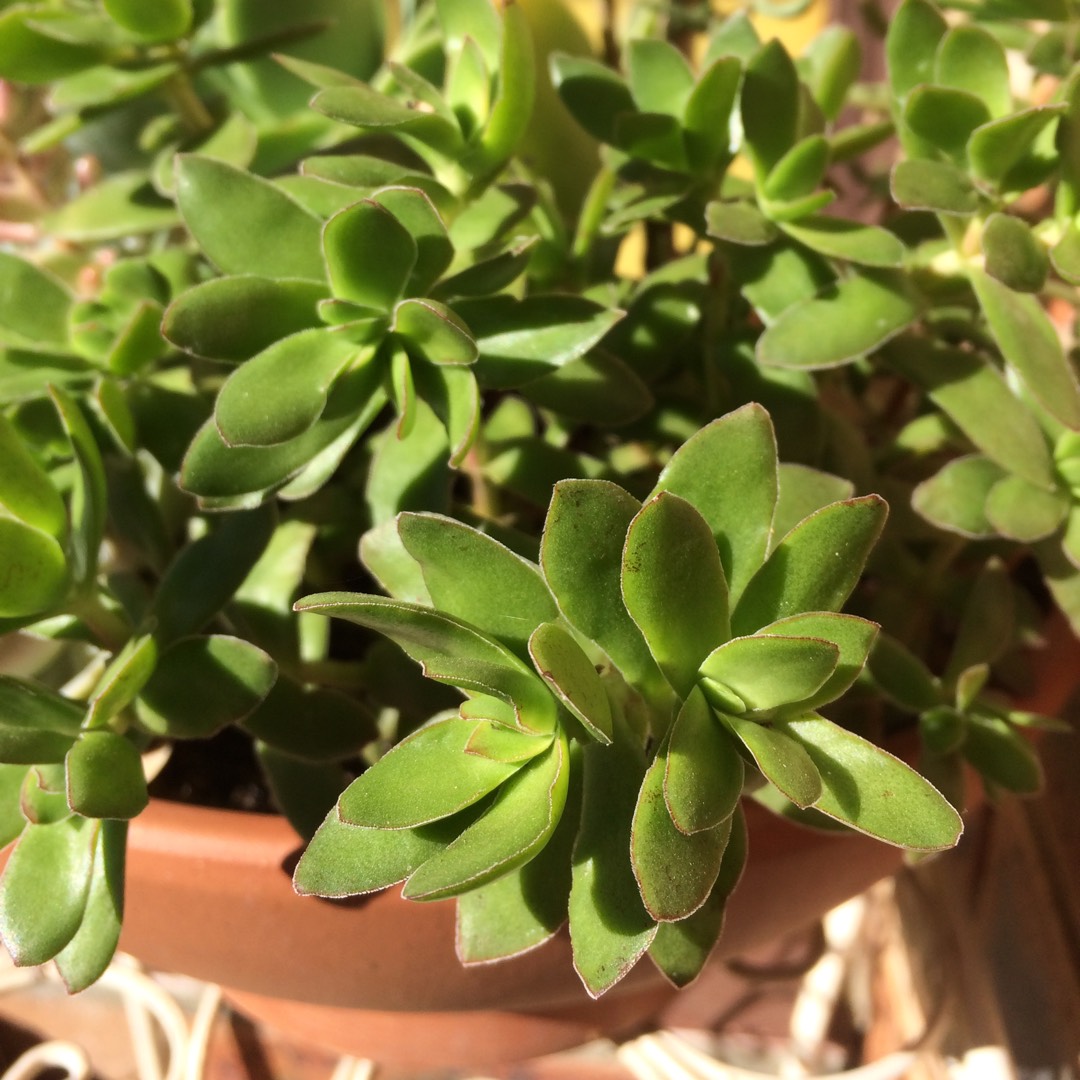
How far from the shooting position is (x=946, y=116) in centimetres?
51

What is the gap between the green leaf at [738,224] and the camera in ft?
1.62

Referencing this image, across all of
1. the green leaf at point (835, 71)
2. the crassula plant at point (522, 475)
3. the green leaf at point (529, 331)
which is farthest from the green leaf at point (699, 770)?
the green leaf at point (835, 71)

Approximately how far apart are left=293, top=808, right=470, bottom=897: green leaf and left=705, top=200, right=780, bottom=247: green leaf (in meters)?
0.30

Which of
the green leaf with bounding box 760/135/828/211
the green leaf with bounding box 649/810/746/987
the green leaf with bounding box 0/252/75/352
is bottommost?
the green leaf with bounding box 649/810/746/987

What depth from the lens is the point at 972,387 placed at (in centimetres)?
55

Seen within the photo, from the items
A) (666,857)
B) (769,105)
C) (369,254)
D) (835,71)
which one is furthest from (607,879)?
(835,71)


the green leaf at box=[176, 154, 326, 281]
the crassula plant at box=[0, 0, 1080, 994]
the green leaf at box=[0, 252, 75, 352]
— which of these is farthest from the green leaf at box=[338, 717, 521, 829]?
the green leaf at box=[0, 252, 75, 352]

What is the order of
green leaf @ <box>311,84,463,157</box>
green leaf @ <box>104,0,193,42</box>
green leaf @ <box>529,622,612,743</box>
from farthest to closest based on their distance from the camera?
green leaf @ <box>104,0,193,42</box> → green leaf @ <box>311,84,463,157</box> → green leaf @ <box>529,622,612,743</box>

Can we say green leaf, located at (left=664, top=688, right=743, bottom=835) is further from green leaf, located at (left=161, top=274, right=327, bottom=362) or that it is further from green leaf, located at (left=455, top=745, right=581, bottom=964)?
green leaf, located at (left=161, top=274, right=327, bottom=362)

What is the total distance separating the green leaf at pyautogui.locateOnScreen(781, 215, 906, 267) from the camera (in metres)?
0.50

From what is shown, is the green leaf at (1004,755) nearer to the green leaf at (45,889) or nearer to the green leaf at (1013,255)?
the green leaf at (1013,255)

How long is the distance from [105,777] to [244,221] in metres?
0.25

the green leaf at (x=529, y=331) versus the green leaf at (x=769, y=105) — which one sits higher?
the green leaf at (x=769, y=105)

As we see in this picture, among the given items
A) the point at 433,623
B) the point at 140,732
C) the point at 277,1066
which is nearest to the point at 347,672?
the point at 140,732
